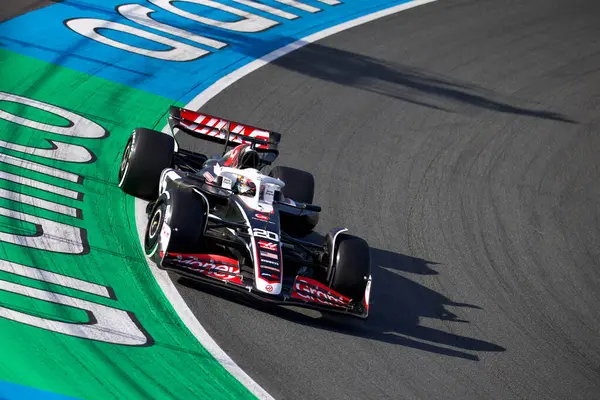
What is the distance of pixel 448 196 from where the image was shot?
17.4 meters

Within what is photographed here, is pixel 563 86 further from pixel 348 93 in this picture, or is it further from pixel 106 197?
pixel 106 197

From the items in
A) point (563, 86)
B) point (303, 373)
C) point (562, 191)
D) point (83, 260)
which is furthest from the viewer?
point (563, 86)

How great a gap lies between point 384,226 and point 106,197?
438cm

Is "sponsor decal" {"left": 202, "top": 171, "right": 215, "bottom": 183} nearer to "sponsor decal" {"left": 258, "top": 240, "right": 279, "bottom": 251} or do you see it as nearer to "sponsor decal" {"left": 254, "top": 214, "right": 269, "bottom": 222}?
"sponsor decal" {"left": 254, "top": 214, "right": 269, "bottom": 222}

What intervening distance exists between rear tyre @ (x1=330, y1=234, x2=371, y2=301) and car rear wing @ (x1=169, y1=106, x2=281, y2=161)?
2753 mm

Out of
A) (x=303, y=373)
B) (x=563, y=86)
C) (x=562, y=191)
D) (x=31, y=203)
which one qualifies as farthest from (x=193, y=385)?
(x=563, y=86)

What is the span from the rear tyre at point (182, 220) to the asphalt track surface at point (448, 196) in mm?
652

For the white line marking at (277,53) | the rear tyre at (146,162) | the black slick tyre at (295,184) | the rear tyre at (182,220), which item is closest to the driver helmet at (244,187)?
the rear tyre at (182,220)

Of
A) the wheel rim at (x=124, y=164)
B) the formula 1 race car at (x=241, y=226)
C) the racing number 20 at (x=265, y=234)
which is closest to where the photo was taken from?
the formula 1 race car at (x=241, y=226)

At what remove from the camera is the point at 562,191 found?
18469 mm

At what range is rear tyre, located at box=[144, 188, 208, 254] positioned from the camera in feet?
40.1

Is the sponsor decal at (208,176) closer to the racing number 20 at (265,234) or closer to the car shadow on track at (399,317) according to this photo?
the racing number 20 at (265,234)

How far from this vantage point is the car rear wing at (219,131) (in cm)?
1501

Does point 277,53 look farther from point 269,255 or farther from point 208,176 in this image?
point 269,255
